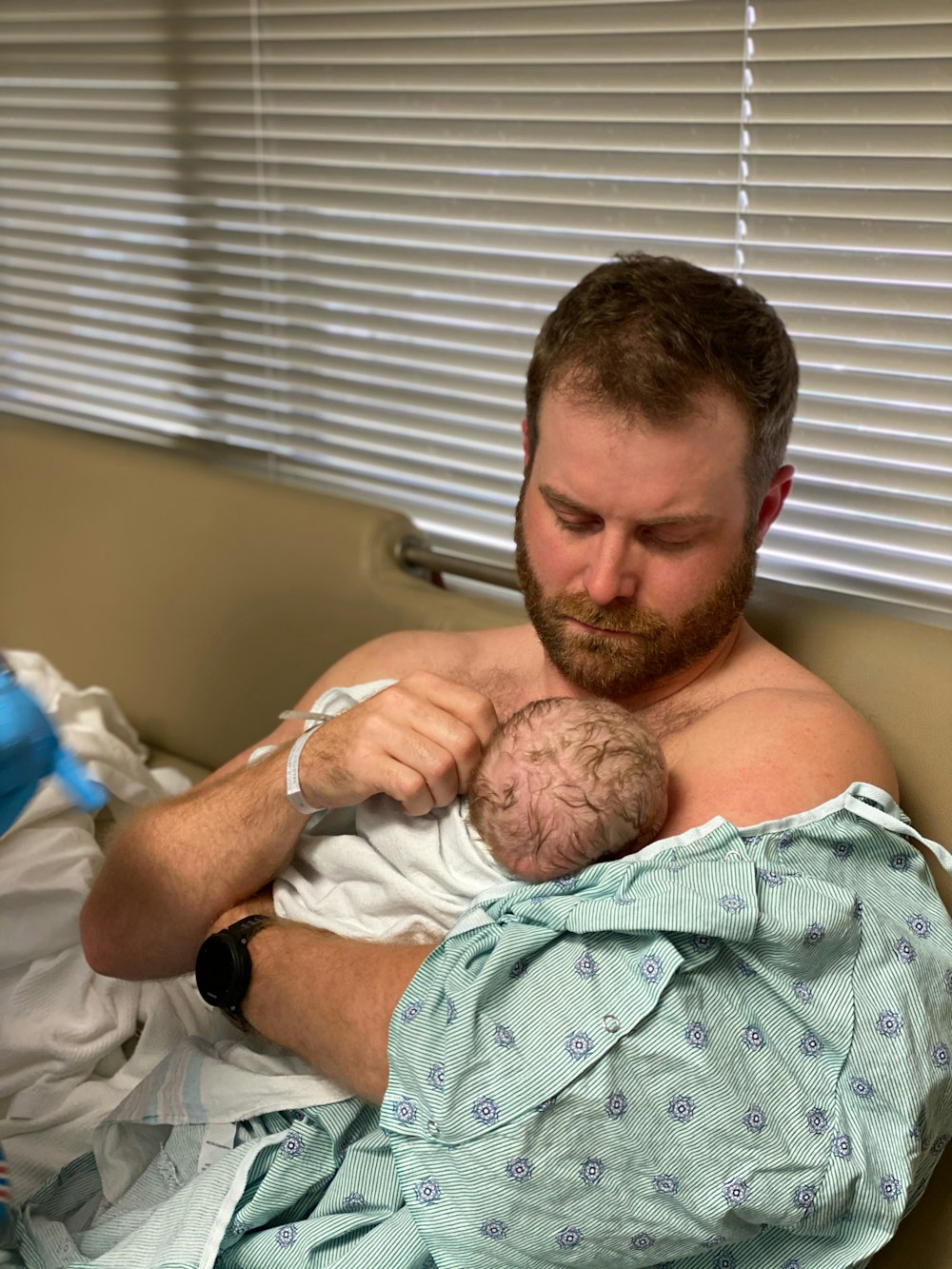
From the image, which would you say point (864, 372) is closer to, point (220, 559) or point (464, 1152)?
point (220, 559)

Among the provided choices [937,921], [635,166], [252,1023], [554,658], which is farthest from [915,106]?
[252,1023]

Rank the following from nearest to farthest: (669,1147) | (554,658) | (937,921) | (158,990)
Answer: (669,1147) < (937,921) < (554,658) < (158,990)

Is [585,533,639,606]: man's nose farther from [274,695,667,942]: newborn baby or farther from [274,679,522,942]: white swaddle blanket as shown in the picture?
[274,679,522,942]: white swaddle blanket

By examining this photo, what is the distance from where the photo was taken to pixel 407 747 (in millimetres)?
1547

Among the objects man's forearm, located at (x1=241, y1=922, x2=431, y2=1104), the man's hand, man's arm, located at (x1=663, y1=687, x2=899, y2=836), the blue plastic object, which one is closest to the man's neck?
man's arm, located at (x1=663, y1=687, x2=899, y2=836)

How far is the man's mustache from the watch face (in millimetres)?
574

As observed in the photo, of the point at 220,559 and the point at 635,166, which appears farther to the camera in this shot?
the point at 220,559

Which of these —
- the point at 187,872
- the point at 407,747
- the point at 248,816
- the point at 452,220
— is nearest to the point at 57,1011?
the point at 187,872

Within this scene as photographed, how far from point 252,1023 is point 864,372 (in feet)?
4.20

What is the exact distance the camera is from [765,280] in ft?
6.95

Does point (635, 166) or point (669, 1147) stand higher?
point (635, 166)

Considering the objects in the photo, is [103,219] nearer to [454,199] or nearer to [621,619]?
[454,199]

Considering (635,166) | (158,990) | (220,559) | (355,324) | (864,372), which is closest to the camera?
(158,990)

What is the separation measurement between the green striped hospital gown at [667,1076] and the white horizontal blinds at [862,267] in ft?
2.49
